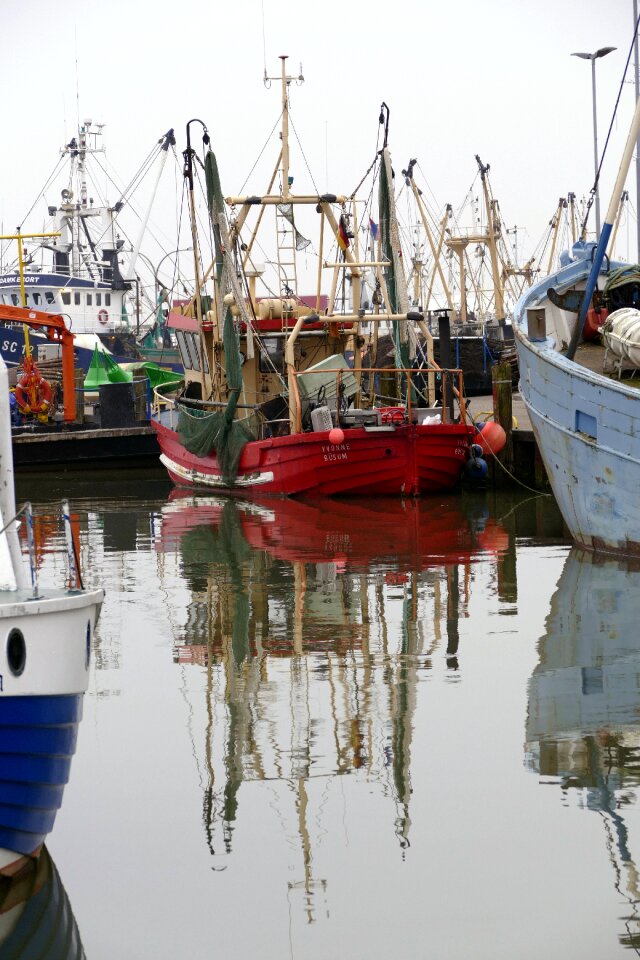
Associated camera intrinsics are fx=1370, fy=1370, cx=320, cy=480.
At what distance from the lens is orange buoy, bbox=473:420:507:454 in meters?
24.3

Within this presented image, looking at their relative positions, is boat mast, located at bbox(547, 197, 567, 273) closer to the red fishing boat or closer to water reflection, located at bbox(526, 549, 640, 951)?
the red fishing boat

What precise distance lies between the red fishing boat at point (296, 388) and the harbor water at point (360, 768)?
7571mm

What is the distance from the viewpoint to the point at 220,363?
27109mm

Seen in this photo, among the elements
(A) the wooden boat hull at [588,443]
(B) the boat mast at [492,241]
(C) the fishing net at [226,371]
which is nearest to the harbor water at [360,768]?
(A) the wooden boat hull at [588,443]

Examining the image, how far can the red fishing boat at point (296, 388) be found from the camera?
23.2 meters

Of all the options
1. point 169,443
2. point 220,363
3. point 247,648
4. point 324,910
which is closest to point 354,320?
point 220,363

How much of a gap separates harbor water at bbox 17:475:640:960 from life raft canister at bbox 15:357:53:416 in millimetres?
18042

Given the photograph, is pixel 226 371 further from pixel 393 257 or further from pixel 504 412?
pixel 504 412

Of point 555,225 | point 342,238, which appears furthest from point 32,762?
point 555,225

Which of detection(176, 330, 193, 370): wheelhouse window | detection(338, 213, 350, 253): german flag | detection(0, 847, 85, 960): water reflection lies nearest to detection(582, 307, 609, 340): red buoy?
detection(338, 213, 350, 253): german flag

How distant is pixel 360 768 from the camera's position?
26.8 feet

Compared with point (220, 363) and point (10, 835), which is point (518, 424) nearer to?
point (220, 363)

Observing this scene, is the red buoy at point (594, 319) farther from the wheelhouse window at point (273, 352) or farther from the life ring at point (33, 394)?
the life ring at point (33, 394)

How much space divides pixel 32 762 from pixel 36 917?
2.34ft
